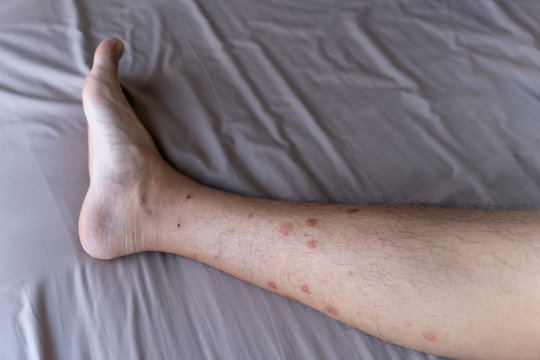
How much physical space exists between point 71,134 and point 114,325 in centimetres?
40

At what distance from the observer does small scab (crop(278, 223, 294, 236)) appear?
0.70m

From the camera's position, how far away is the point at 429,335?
0.59 meters

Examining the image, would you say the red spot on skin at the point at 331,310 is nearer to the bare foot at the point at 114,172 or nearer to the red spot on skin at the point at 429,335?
the red spot on skin at the point at 429,335

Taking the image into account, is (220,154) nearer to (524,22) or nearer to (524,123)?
(524,123)

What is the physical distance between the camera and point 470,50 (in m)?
1.04

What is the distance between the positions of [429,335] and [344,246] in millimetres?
163

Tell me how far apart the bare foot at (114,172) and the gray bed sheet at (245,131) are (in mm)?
34

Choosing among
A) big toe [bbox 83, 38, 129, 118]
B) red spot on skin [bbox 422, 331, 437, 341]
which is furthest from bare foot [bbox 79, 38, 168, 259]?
red spot on skin [bbox 422, 331, 437, 341]

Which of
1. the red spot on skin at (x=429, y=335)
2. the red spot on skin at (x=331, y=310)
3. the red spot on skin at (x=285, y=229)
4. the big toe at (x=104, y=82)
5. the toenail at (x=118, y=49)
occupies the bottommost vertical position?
the red spot on skin at (x=331, y=310)

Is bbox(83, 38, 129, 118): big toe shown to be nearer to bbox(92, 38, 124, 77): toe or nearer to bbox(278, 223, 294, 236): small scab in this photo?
bbox(92, 38, 124, 77): toe

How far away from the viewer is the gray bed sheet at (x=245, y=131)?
0.65 meters

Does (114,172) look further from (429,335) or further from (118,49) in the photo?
(429,335)

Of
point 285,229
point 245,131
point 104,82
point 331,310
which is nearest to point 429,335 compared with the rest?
point 331,310

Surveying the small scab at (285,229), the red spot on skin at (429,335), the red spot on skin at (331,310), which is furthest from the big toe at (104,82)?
the red spot on skin at (429,335)
